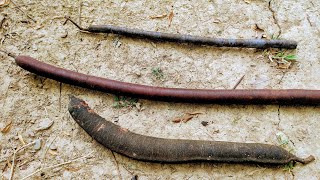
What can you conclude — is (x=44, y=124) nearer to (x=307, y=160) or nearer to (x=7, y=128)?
(x=7, y=128)

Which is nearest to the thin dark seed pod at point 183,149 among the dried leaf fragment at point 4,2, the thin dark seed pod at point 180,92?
the thin dark seed pod at point 180,92

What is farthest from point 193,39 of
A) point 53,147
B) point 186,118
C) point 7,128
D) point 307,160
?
point 7,128

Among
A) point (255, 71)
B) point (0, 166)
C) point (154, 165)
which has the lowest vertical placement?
point (0, 166)

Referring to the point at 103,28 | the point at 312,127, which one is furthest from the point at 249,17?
the point at 103,28

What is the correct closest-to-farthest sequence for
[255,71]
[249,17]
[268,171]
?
[268,171] → [255,71] → [249,17]

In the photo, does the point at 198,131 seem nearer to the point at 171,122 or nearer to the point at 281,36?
the point at 171,122

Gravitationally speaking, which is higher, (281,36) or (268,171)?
(281,36)
